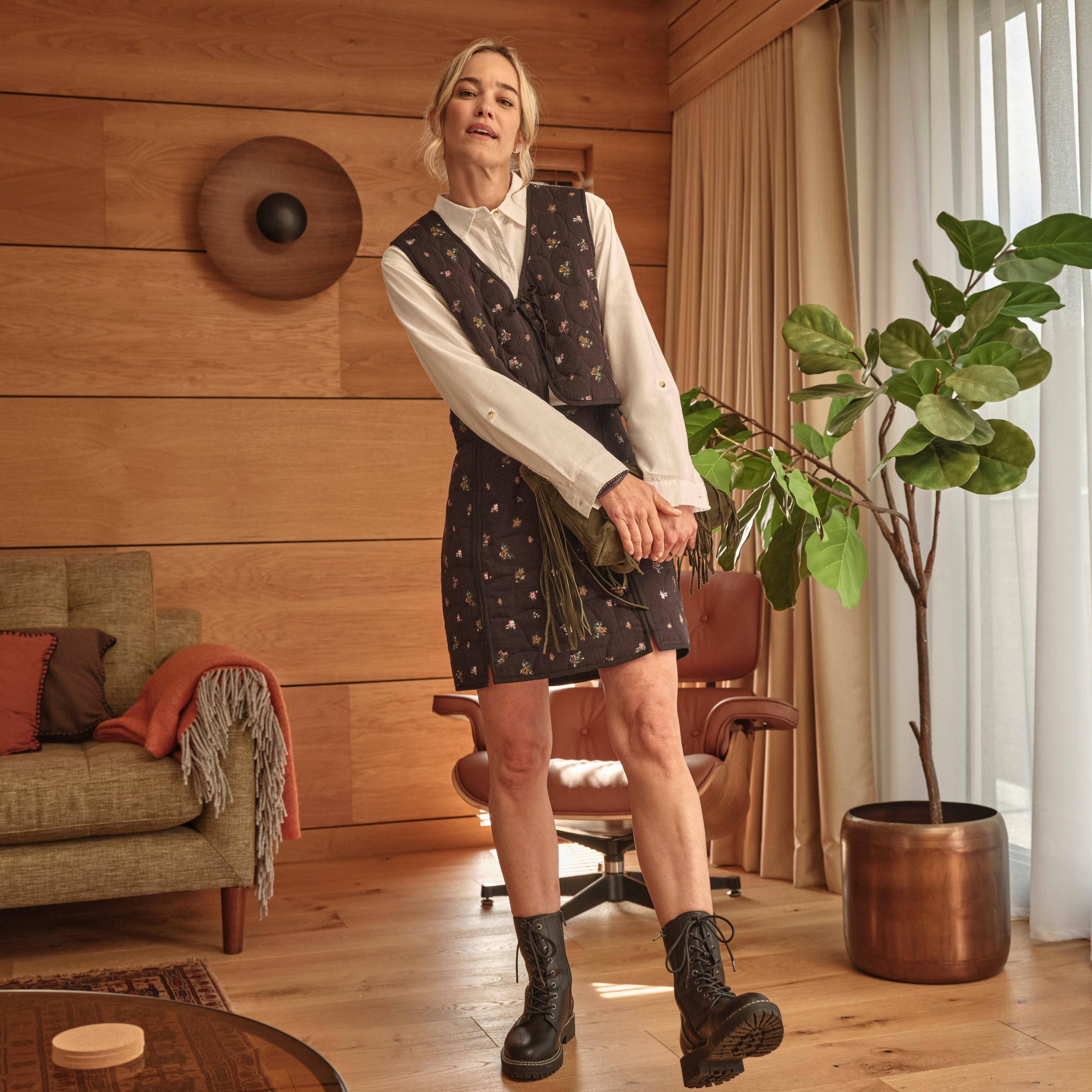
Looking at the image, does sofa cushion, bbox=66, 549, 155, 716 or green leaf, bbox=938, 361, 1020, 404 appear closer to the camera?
green leaf, bbox=938, 361, 1020, 404

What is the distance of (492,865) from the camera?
135 inches

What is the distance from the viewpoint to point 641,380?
1.89 m

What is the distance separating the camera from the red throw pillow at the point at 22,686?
2.74 meters

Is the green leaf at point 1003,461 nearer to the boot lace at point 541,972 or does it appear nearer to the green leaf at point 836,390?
the green leaf at point 836,390

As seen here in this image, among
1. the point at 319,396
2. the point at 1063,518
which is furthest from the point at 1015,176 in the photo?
the point at 319,396

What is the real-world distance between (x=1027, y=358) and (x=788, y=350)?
3.49ft

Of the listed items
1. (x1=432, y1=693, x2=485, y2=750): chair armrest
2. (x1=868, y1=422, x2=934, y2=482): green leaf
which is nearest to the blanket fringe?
(x1=432, y1=693, x2=485, y2=750): chair armrest

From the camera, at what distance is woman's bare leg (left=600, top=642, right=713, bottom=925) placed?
1766mm

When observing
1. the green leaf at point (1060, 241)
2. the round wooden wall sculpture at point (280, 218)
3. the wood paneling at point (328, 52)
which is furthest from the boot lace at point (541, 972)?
the wood paneling at point (328, 52)

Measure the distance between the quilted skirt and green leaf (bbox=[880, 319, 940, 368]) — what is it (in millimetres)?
679

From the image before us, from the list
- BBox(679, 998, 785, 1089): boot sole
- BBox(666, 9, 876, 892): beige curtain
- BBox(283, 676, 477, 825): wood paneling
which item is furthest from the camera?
BBox(283, 676, 477, 825): wood paneling

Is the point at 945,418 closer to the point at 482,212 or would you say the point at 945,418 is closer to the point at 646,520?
the point at 646,520

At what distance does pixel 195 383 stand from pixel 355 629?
33.5 inches

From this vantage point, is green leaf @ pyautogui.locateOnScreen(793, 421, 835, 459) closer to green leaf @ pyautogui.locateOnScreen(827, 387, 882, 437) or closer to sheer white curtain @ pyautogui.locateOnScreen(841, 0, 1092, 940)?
green leaf @ pyautogui.locateOnScreen(827, 387, 882, 437)
